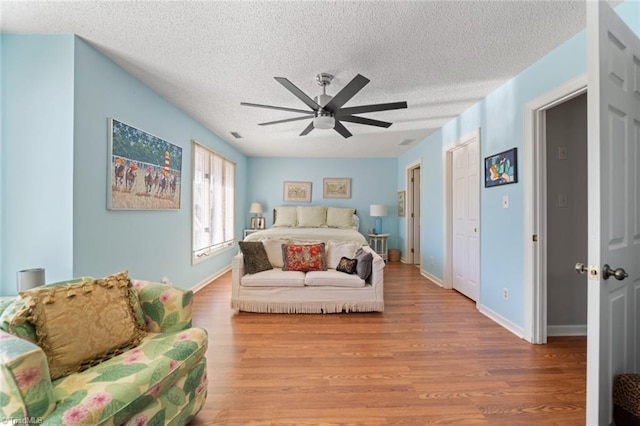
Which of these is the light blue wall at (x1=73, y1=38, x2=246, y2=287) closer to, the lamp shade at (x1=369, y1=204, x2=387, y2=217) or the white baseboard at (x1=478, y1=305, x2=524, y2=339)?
the white baseboard at (x1=478, y1=305, x2=524, y2=339)

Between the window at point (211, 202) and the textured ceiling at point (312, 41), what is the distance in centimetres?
125

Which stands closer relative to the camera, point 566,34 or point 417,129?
point 566,34

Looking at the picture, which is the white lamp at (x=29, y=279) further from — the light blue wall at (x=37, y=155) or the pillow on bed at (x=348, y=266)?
the pillow on bed at (x=348, y=266)

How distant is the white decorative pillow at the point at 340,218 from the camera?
19.5 feet

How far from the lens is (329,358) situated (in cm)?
211

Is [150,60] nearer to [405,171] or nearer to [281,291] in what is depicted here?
[281,291]

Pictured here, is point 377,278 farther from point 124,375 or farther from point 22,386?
point 22,386

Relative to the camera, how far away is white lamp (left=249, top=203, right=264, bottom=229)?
6152 millimetres

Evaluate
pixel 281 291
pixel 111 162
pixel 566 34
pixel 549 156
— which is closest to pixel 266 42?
pixel 111 162

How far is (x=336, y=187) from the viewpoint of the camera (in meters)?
6.44

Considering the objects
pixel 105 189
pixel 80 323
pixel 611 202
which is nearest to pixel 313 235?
pixel 105 189

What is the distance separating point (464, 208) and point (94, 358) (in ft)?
12.7

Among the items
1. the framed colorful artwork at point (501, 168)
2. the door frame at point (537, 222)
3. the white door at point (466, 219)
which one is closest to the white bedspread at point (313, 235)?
the white door at point (466, 219)

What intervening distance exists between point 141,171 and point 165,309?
1657 mm
